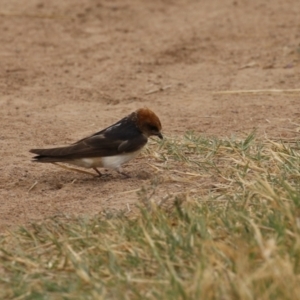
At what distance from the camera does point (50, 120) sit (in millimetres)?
9172

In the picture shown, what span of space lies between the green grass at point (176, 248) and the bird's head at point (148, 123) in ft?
2.47

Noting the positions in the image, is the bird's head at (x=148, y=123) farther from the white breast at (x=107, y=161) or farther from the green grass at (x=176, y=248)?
the green grass at (x=176, y=248)

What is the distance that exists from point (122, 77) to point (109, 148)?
327 centimetres

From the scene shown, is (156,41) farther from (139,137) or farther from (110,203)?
(110,203)

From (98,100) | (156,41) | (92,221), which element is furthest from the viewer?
(156,41)

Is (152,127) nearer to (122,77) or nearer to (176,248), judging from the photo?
(176,248)

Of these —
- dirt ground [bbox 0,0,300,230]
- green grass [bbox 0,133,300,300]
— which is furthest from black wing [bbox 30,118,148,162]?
green grass [bbox 0,133,300,300]

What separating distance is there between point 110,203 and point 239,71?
426 centimetres

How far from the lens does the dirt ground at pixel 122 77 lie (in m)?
7.50

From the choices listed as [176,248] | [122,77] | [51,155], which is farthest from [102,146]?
[122,77]

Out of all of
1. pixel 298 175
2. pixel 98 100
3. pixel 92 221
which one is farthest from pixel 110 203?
pixel 98 100

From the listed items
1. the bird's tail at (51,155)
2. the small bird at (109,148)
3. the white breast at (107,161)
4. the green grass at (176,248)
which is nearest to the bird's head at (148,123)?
the small bird at (109,148)

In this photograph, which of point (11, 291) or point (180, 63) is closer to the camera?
point (11, 291)

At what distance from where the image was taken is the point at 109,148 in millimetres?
7477
